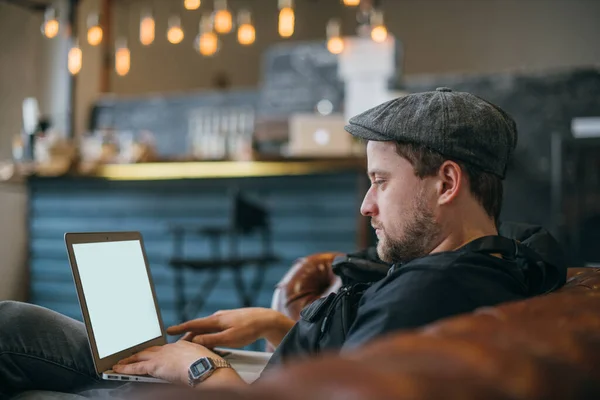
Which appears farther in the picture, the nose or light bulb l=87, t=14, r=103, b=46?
light bulb l=87, t=14, r=103, b=46

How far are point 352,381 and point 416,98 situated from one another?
99 cm

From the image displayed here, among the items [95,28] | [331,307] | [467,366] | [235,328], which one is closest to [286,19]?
[95,28]

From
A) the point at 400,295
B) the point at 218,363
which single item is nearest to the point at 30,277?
the point at 218,363

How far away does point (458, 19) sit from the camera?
7859 mm

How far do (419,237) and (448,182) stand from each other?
129mm

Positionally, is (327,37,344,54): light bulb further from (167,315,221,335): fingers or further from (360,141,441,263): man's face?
(360,141,441,263): man's face

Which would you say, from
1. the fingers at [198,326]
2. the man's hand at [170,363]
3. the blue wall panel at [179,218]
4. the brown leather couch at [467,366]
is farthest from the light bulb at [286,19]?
the brown leather couch at [467,366]

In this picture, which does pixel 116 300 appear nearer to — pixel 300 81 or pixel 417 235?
pixel 417 235

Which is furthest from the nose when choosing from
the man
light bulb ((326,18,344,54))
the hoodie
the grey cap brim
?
light bulb ((326,18,344,54))

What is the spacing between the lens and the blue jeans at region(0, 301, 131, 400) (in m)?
1.58

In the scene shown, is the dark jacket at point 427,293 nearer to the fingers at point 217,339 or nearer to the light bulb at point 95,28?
the fingers at point 217,339

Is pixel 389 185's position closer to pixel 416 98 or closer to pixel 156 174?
pixel 416 98

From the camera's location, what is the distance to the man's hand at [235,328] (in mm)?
1722

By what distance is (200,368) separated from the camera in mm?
1400
